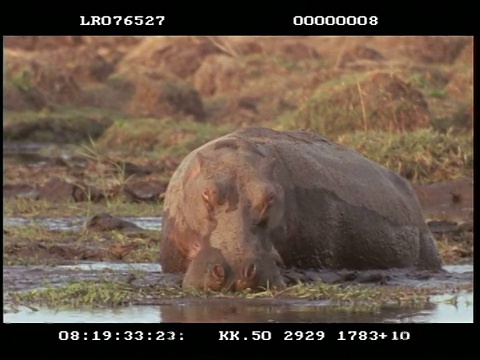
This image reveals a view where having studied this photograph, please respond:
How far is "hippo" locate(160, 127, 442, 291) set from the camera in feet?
28.9

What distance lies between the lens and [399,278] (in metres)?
10.1

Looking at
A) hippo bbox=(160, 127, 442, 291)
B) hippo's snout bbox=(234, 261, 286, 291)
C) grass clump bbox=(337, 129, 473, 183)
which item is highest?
grass clump bbox=(337, 129, 473, 183)

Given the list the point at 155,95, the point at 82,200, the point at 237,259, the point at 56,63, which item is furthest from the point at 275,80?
the point at 237,259

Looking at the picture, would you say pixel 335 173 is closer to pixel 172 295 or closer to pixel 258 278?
pixel 258 278

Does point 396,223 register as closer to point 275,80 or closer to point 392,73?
point 392,73

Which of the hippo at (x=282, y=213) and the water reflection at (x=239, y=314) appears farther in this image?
the hippo at (x=282, y=213)

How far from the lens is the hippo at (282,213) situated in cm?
880

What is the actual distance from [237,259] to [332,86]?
40.1ft
